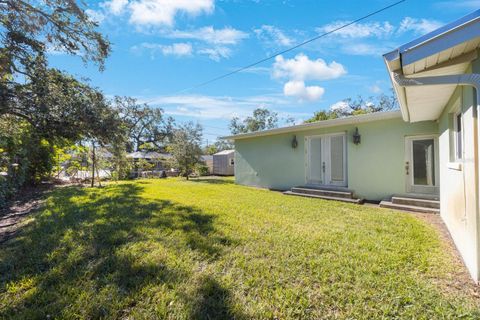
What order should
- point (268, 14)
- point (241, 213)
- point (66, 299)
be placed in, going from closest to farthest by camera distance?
point (66, 299) < point (241, 213) < point (268, 14)

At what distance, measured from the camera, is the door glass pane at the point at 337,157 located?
8906mm

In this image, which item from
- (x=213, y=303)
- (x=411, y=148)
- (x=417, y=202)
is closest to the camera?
(x=213, y=303)

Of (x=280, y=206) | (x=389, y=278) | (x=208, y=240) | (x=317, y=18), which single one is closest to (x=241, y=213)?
(x=280, y=206)

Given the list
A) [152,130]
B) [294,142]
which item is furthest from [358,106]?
[152,130]

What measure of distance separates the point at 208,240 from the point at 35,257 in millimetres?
2478

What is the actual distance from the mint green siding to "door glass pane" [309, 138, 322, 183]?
329 mm

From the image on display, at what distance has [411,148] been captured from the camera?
23.7ft

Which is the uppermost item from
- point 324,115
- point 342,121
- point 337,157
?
point 324,115

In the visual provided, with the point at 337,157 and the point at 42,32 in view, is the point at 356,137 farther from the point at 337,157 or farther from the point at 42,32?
the point at 42,32

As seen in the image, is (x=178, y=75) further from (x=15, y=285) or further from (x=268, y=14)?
(x=15, y=285)

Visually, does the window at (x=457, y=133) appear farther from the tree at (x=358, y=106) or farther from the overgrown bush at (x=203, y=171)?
the tree at (x=358, y=106)

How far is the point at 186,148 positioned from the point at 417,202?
1311 centimetres

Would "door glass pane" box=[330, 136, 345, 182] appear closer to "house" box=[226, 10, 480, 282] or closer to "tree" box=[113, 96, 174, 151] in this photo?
"house" box=[226, 10, 480, 282]

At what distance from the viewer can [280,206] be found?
23.0 ft
